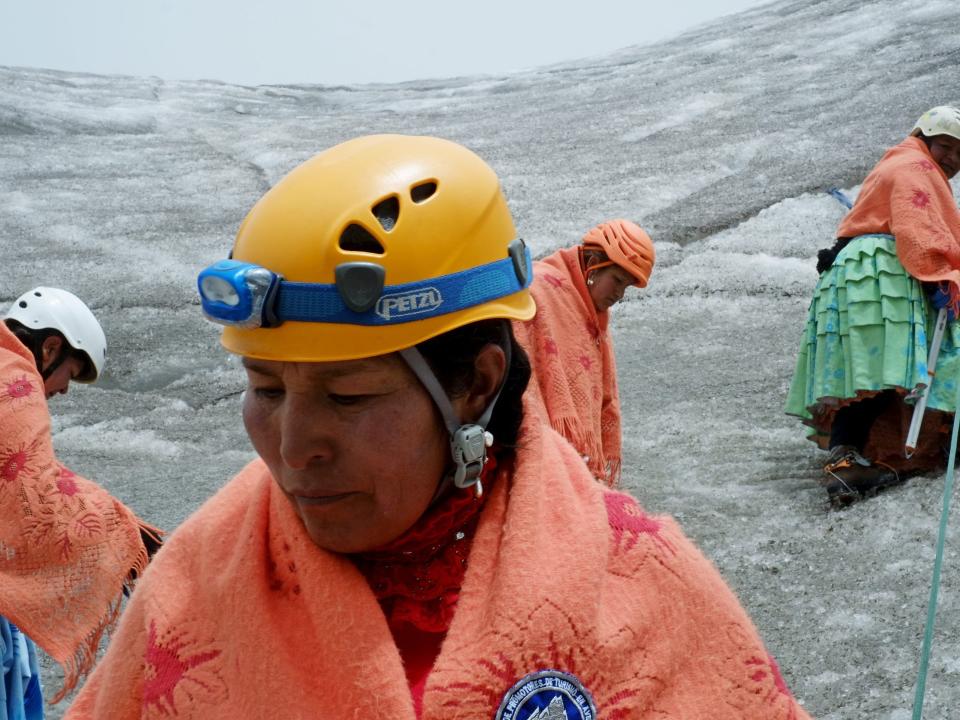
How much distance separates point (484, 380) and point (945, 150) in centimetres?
501

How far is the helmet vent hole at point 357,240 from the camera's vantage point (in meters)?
1.31

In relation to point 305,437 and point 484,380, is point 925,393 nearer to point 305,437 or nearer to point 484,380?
point 484,380

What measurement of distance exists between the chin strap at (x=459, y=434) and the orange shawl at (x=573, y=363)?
3064 mm

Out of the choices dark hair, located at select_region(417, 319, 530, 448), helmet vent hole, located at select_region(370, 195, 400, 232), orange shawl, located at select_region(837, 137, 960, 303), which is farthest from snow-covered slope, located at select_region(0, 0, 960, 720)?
helmet vent hole, located at select_region(370, 195, 400, 232)

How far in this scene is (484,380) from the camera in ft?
4.67

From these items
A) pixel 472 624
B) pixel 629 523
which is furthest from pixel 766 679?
pixel 472 624

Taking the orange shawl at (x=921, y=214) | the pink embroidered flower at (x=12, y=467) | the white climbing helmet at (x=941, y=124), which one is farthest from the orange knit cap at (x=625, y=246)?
the pink embroidered flower at (x=12, y=467)

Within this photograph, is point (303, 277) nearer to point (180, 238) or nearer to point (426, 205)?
point (426, 205)

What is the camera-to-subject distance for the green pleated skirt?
5625 millimetres

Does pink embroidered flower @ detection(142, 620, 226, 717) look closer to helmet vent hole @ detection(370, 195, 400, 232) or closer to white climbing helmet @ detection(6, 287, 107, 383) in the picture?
helmet vent hole @ detection(370, 195, 400, 232)

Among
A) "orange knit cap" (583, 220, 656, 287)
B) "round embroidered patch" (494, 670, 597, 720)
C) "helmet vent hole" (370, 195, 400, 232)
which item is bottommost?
"orange knit cap" (583, 220, 656, 287)

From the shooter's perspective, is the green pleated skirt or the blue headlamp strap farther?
the green pleated skirt

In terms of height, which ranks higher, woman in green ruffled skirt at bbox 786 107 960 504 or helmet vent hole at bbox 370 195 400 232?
helmet vent hole at bbox 370 195 400 232

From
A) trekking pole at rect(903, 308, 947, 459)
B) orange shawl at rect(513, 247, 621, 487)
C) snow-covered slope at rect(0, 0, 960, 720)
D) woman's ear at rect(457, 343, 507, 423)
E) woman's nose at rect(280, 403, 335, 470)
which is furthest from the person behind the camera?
trekking pole at rect(903, 308, 947, 459)
